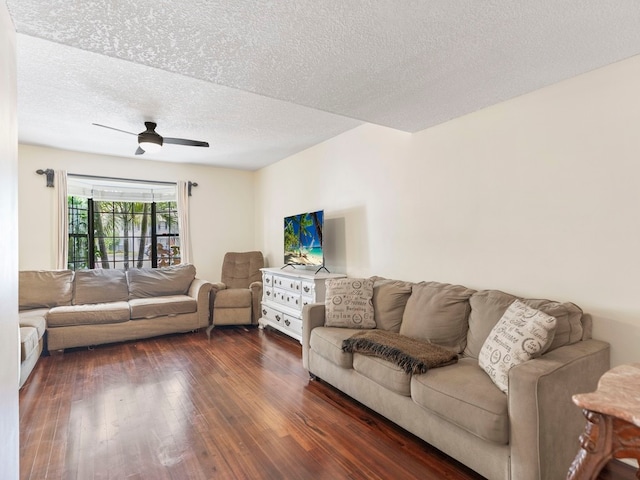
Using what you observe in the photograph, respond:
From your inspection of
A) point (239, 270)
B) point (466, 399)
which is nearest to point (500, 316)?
point (466, 399)

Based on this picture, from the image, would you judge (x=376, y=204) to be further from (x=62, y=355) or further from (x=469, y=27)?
(x=62, y=355)

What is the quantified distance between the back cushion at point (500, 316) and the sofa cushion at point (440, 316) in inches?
2.5

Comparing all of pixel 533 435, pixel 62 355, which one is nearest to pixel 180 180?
pixel 62 355

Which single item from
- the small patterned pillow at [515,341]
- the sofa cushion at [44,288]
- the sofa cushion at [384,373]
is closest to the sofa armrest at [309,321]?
the sofa cushion at [384,373]

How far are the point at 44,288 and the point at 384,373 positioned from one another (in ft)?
13.9

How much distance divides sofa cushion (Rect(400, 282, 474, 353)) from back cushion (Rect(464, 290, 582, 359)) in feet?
0.21

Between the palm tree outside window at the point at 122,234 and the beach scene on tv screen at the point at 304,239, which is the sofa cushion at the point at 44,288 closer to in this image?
the palm tree outside window at the point at 122,234

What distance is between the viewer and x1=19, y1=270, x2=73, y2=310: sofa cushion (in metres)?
4.11

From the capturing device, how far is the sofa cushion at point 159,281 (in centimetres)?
483

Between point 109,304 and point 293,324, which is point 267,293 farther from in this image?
point 109,304

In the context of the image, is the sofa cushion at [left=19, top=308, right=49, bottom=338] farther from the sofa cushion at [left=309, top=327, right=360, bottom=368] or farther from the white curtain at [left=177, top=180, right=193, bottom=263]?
the sofa cushion at [left=309, top=327, right=360, bottom=368]

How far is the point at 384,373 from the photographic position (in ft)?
7.51

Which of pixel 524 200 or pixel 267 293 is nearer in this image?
pixel 524 200

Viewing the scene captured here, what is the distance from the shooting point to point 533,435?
1.62m
